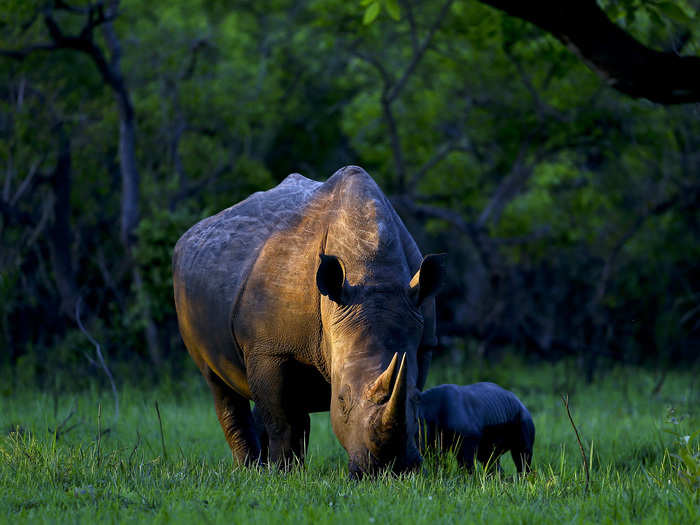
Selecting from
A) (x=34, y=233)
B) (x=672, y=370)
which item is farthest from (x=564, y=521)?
(x=672, y=370)

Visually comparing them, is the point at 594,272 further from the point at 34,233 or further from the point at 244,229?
the point at 244,229

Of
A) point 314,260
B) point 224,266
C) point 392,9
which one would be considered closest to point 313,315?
point 314,260

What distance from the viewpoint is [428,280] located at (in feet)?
17.2

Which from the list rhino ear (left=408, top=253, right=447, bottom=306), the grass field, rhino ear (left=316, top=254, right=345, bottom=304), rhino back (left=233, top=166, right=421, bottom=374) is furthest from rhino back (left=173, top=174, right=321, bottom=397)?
rhino ear (left=408, top=253, right=447, bottom=306)

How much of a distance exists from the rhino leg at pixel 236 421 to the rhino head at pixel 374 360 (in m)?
1.86

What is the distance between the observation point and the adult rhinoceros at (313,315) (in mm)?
4844

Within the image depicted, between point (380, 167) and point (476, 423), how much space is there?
54.9ft

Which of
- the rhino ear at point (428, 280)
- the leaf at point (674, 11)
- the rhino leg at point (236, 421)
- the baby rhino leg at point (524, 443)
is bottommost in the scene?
the rhino leg at point (236, 421)

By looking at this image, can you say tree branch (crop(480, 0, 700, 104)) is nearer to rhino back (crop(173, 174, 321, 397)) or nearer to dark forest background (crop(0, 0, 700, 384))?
rhino back (crop(173, 174, 321, 397))

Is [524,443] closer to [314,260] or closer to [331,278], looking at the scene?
[314,260]

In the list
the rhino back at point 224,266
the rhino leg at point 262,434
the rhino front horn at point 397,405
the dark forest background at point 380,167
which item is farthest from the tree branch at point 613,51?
the dark forest background at point 380,167

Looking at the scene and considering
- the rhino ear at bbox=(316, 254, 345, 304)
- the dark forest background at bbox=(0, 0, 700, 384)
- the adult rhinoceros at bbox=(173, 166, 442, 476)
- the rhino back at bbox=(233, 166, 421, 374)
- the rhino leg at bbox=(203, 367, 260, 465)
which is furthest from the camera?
the dark forest background at bbox=(0, 0, 700, 384)

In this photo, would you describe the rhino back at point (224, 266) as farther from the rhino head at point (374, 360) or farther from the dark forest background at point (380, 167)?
the dark forest background at point (380, 167)

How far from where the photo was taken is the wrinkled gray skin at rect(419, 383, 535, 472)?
573cm
